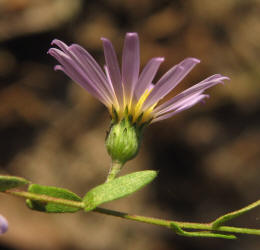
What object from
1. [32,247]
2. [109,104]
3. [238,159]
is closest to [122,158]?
A: [109,104]

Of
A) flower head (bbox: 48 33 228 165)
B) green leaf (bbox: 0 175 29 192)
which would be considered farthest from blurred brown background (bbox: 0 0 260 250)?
green leaf (bbox: 0 175 29 192)

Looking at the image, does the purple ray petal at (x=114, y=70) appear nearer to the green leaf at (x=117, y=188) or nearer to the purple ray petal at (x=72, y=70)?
the purple ray petal at (x=72, y=70)

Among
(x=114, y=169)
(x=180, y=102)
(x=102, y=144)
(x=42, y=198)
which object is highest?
(x=102, y=144)

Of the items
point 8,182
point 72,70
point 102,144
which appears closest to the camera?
point 8,182

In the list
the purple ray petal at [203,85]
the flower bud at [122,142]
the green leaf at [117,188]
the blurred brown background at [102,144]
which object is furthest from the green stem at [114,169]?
the blurred brown background at [102,144]

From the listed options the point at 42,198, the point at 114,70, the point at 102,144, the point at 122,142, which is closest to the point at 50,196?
the point at 42,198

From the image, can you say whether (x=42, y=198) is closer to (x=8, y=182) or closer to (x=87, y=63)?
(x=8, y=182)

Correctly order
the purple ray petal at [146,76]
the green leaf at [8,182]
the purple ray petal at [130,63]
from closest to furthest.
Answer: the green leaf at [8,182] → the purple ray petal at [130,63] → the purple ray petal at [146,76]
